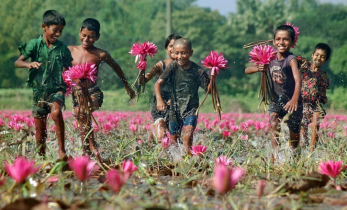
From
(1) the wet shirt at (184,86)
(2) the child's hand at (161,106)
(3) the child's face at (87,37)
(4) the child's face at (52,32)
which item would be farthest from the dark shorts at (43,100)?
(1) the wet shirt at (184,86)

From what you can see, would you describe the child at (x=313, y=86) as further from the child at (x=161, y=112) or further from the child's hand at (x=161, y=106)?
the child's hand at (x=161, y=106)

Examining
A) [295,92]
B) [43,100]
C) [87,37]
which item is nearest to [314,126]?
[295,92]

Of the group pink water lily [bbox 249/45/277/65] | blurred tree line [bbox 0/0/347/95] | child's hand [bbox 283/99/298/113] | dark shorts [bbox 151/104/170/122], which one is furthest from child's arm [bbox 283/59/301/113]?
blurred tree line [bbox 0/0/347/95]

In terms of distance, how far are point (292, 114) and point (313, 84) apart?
1.24 metres

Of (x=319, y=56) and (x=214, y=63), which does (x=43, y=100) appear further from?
(x=319, y=56)

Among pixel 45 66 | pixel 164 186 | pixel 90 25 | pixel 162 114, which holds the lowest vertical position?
pixel 164 186

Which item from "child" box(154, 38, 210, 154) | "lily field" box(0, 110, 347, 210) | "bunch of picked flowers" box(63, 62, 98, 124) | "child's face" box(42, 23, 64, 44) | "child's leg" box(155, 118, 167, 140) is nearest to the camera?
"lily field" box(0, 110, 347, 210)

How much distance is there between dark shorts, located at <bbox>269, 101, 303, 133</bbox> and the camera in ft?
16.9

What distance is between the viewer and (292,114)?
5.23m

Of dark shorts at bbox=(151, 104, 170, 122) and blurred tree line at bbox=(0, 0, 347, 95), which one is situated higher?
blurred tree line at bbox=(0, 0, 347, 95)

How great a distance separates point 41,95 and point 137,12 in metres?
54.5

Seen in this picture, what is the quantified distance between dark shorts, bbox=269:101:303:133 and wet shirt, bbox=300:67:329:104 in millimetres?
1105

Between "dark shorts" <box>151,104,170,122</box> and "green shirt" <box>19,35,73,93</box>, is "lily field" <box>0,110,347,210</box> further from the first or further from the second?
"dark shorts" <box>151,104,170,122</box>

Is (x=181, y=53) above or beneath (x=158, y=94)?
above
